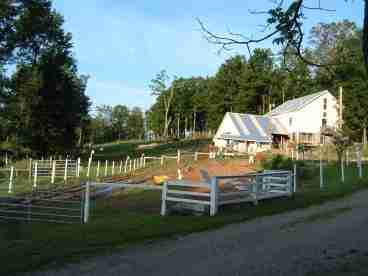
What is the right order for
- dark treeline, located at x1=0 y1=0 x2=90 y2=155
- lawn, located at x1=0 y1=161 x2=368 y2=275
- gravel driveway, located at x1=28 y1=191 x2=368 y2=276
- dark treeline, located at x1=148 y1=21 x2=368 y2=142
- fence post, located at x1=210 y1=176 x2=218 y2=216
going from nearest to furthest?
gravel driveway, located at x1=28 y1=191 x2=368 y2=276 < lawn, located at x1=0 y1=161 x2=368 y2=275 < fence post, located at x1=210 y1=176 x2=218 y2=216 < dark treeline, located at x1=0 y1=0 x2=90 y2=155 < dark treeline, located at x1=148 y1=21 x2=368 y2=142

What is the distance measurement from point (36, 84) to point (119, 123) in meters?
94.7

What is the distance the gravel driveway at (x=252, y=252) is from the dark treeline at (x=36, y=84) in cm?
3801

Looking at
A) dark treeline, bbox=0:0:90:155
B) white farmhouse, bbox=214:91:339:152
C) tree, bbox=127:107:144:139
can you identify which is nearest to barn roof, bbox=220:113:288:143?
white farmhouse, bbox=214:91:339:152

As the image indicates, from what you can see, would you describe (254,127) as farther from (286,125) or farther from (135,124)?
(135,124)

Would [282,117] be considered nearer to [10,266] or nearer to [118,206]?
[118,206]

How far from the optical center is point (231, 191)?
18516mm

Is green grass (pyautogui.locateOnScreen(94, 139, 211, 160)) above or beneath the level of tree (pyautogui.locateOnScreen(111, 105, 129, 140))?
beneath

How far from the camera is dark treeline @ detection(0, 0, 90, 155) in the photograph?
4850cm

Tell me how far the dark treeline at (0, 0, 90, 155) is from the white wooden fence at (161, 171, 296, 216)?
31.7m

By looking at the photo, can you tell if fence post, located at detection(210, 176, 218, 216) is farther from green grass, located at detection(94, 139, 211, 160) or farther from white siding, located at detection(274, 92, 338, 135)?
white siding, located at detection(274, 92, 338, 135)

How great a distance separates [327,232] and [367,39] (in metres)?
6.37

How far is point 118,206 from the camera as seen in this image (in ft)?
63.6

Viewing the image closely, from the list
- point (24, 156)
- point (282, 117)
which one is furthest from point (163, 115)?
point (24, 156)

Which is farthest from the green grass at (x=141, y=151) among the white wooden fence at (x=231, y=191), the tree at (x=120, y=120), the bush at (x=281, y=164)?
the white wooden fence at (x=231, y=191)
